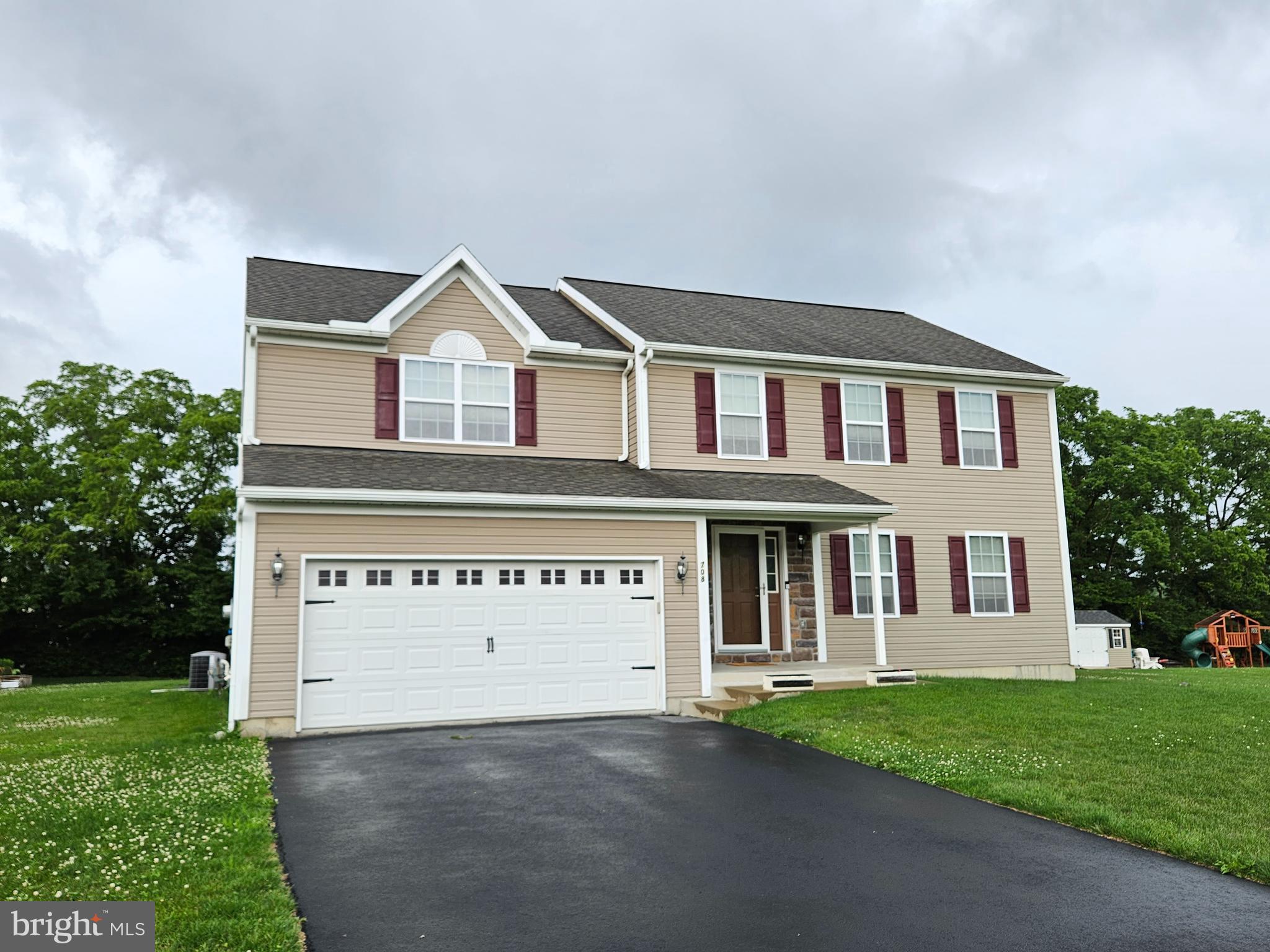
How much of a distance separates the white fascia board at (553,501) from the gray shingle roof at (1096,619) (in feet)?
58.1

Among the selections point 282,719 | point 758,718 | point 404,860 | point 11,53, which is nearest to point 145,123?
point 11,53

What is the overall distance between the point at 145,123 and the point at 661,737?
17.2 meters

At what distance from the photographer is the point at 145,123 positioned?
1931 centimetres

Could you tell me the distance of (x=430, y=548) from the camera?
1253 centimetres

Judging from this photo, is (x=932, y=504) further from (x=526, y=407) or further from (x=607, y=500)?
(x=526, y=407)

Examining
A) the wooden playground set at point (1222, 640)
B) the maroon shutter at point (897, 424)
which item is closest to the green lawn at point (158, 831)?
the maroon shutter at point (897, 424)

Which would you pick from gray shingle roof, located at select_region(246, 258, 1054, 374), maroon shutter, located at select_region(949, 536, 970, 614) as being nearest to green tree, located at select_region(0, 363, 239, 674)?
gray shingle roof, located at select_region(246, 258, 1054, 374)

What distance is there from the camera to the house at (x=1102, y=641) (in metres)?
27.8

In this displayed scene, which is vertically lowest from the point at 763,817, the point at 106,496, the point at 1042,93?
the point at 763,817

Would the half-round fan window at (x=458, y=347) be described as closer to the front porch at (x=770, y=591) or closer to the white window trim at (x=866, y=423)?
the front porch at (x=770, y=591)

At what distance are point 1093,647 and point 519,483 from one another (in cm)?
2211

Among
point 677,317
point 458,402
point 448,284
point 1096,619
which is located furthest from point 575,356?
point 1096,619

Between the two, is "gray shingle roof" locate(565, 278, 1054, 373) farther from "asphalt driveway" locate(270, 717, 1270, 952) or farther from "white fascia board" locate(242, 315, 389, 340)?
"asphalt driveway" locate(270, 717, 1270, 952)

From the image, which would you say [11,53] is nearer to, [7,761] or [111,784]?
[7,761]
